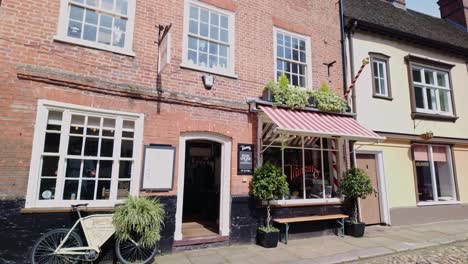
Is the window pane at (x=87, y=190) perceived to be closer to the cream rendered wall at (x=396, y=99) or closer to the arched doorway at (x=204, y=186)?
the arched doorway at (x=204, y=186)

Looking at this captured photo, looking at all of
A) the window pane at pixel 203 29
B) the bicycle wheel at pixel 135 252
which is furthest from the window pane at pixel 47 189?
the window pane at pixel 203 29

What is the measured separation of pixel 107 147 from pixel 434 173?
39.3 ft

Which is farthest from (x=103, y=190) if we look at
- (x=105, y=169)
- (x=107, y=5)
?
(x=107, y=5)

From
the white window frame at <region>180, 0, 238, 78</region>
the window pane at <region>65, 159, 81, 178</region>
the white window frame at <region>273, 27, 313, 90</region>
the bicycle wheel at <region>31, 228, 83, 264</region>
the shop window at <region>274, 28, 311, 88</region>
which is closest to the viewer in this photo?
the bicycle wheel at <region>31, 228, 83, 264</region>

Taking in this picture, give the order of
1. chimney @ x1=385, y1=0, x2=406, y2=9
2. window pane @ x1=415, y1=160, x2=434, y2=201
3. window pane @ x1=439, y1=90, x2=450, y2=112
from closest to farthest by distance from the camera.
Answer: window pane @ x1=415, y1=160, x2=434, y2=201 → window pane @ x1=439, y1=90, x2=450, y2=112 → chimney @ x1=385, y1=0, x2=406, y2=9

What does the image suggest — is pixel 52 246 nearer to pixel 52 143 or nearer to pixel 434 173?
pixel 52 143

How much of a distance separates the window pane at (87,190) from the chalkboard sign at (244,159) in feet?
11.4

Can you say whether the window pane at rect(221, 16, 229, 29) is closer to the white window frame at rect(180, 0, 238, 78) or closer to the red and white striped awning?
the white window frame at rect(180, 0, 238, 78)

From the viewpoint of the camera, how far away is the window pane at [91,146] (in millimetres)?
5934

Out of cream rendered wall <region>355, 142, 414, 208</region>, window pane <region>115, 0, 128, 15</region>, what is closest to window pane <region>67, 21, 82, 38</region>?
window pane <region>115, 0, 128, 15</region>

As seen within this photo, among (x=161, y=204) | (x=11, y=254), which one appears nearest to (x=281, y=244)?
(x=161, y=204)

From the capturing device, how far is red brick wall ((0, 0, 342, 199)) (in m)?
5.31

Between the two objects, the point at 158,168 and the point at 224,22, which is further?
the point at 224,22

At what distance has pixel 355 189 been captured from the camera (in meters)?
8.12
